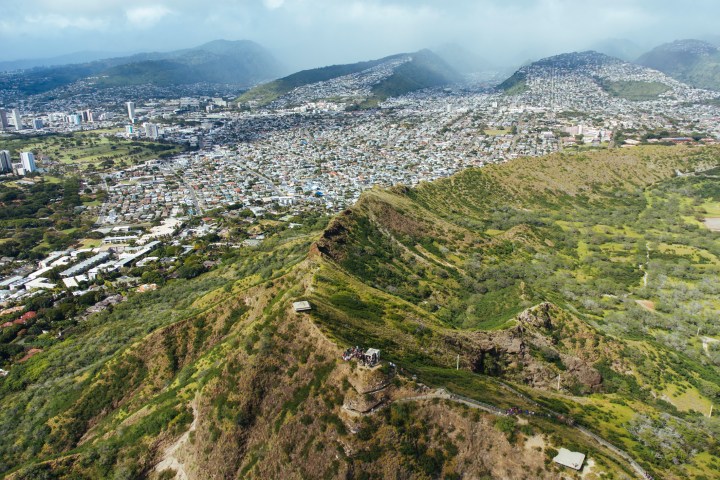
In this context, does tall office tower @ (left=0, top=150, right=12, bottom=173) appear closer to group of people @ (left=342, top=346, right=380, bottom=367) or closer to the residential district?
the residential district

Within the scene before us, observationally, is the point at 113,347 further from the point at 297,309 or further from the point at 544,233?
the point at 544,233

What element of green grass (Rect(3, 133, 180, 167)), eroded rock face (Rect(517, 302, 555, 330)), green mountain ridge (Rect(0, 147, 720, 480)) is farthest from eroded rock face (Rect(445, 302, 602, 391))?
green grass (Rect(3, 133, 180, 167))

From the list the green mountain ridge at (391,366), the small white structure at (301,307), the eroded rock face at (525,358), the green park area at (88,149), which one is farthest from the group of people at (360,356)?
the green park area at (88,149)

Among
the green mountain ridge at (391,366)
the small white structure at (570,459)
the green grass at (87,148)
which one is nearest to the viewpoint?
the small white structure at (570,459)

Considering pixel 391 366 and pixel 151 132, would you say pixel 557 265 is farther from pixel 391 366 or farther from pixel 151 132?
pixel 151 132

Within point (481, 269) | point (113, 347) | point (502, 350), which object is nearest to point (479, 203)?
A: point (481, 269)

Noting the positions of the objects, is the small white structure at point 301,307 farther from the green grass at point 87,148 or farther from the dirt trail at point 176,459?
the green grass at point 87,148
